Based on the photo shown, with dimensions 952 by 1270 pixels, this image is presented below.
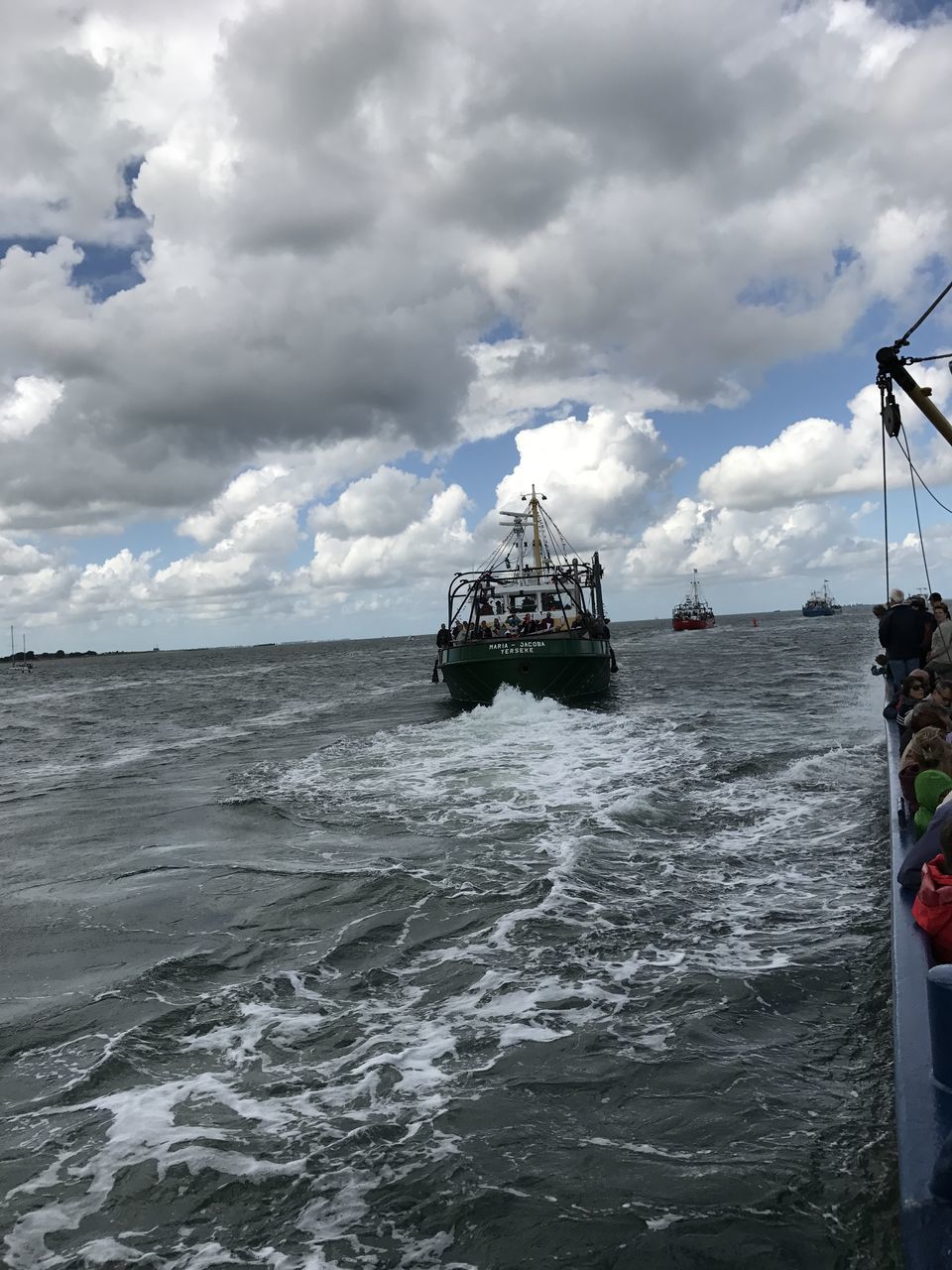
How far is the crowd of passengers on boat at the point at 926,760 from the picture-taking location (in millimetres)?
4602

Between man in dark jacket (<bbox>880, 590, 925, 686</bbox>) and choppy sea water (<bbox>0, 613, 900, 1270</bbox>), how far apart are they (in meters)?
1.99

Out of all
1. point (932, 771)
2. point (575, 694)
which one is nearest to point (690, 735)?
point (575, 694)

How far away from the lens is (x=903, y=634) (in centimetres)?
1348

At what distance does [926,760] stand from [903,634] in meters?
7.66

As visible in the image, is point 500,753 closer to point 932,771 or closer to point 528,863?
point 528,863

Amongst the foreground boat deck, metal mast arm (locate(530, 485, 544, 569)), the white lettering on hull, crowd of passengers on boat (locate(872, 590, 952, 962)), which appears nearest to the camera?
the foreground boat deck

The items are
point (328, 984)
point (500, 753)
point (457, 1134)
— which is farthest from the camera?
point (500, 753)

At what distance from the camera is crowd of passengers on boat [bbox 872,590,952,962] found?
4602 millimetres

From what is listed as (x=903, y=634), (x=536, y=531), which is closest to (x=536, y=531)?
(x=536, y=531)

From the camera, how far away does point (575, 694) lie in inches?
1132

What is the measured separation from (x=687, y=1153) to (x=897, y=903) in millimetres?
2295

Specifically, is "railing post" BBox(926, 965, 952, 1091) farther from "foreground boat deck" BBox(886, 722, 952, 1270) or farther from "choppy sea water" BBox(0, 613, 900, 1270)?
"choppy sea water" BBox(0, 613, 900, 1270)

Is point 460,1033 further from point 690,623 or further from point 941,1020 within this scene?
point 690,623

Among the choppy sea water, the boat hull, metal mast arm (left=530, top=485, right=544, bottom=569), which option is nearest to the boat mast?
metal mast arm (left=530, top=485, right=544, bottom=569)
